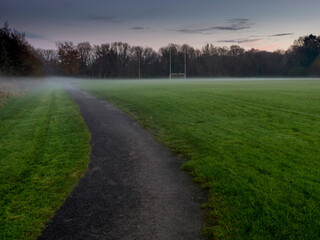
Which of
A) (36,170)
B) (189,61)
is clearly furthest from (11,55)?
(189,61)

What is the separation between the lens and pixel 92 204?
16.0ft

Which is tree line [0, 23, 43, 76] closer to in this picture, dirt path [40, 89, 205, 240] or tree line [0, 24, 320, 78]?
dirt path [40, 89, 205, 240]

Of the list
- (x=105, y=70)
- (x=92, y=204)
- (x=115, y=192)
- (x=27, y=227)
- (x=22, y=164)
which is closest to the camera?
(x=27, y=227)

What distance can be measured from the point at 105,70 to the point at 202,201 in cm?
10537

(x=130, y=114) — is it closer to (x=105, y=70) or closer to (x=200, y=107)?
(x=200, y=107)

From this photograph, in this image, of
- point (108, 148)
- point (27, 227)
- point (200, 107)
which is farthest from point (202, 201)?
point (200, 107)

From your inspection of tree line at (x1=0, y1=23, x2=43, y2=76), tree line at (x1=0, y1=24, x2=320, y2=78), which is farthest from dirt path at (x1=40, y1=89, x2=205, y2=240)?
tree line at (x1=0, y1=24, x2=320, y2=78)

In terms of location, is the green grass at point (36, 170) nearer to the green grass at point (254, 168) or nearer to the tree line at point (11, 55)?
the green grass at point (254, 168)

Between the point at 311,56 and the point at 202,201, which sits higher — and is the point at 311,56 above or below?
above

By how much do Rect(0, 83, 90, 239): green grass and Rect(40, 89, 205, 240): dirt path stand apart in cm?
29

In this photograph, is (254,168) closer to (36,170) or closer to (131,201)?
(131,201)

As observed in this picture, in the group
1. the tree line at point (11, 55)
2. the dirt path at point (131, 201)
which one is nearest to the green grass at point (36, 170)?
the dirt path at point (131, 201)

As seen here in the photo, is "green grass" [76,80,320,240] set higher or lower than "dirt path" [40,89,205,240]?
higher

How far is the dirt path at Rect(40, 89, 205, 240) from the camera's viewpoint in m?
4.02
